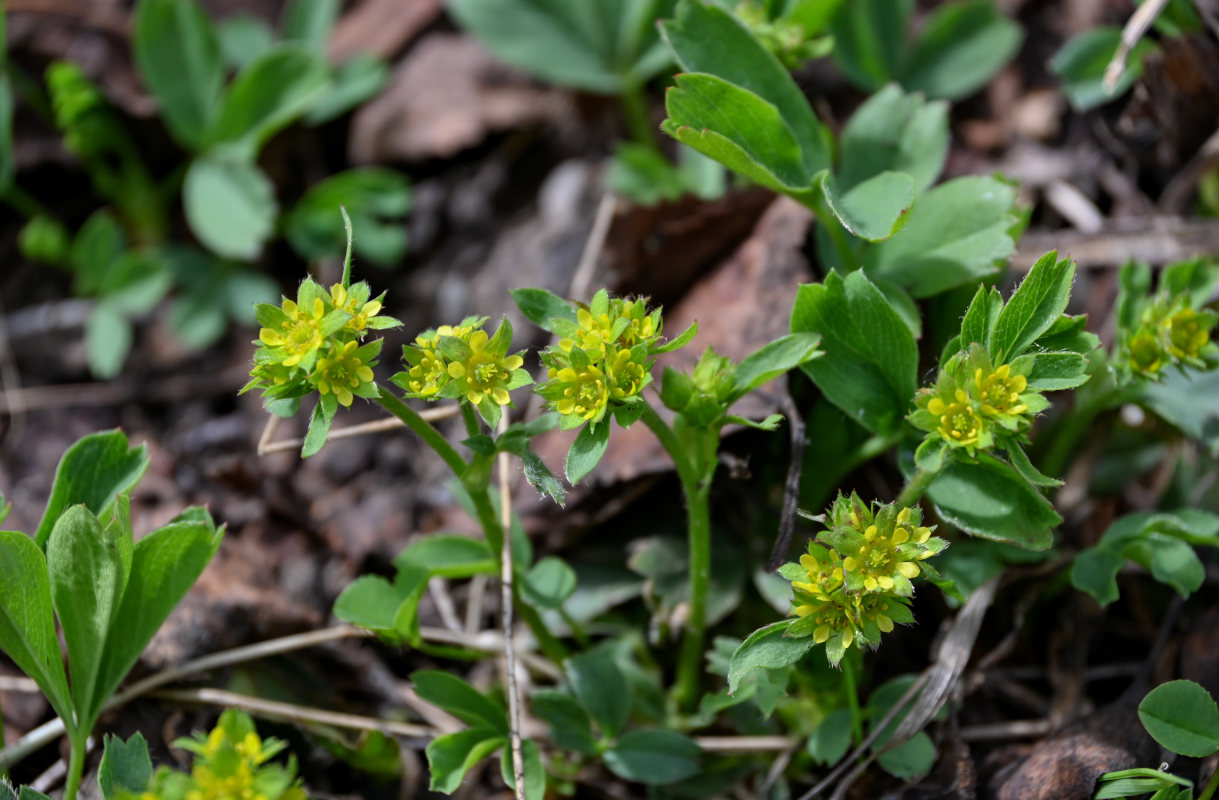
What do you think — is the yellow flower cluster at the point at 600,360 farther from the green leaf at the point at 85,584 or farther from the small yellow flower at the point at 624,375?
the green leaf at the point at 85,584

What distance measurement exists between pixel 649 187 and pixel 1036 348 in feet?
5.24

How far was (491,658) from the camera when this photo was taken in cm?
252

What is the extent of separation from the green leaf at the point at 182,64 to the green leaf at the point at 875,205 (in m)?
2.41

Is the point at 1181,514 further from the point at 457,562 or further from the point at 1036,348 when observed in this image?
the point at 457,562

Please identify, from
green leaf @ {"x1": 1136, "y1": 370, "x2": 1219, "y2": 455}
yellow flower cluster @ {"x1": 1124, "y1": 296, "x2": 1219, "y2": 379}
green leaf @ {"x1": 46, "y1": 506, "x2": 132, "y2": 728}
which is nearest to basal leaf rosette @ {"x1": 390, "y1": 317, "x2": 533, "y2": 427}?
green leaf @ {"x1": 46, "y1": 506, "x2": 132, "y2": 728}

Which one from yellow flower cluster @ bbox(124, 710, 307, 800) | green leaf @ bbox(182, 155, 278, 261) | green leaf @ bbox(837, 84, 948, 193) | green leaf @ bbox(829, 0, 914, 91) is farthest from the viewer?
green leaf @ bbox(182, 155, 278, 261)

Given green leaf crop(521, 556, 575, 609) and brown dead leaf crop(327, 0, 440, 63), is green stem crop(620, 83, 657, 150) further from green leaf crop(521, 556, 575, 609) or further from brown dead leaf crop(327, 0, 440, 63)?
green leaf crop(521, 556, 575, 609)

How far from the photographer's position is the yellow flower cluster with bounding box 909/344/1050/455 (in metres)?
1.69

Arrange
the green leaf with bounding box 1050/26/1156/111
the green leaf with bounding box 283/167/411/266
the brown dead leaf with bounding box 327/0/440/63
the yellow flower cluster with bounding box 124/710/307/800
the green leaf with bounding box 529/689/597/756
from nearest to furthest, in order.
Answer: the yellow flower cluster with bounding box 124/710/307/800
the green leaf with bounding box 529/689/597/756
the green leaf with bounding box 1050/26/1156/111
the green leaf with bounding box 283/167/411/266
the brown dead leaf with bounding box 327/0/440/63

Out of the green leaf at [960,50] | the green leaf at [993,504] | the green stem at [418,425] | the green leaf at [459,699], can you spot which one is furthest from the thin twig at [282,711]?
the green leaf at [960,50]

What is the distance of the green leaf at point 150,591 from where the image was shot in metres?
2.01

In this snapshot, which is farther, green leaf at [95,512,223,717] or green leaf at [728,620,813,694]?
green leaf at [95,512,223,717]

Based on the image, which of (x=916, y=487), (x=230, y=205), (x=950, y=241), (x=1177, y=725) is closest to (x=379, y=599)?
(x=916, y=487)

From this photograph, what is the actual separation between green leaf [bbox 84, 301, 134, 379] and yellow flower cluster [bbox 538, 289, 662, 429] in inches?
88.9
